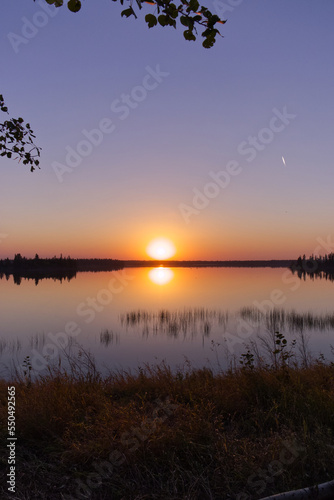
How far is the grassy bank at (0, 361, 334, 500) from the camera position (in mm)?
3838

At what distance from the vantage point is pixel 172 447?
4375mm

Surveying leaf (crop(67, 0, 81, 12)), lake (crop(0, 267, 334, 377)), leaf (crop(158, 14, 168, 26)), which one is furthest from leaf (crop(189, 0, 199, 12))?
lake (crop(0, 267, 334, 377))

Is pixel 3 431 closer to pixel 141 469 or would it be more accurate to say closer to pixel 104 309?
pixel 141 469

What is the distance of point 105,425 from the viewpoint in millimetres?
4895

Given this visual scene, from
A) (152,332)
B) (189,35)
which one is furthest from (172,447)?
(152,332)

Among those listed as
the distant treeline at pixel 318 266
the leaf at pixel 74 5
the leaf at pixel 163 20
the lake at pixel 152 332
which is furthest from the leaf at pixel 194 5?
the distant treeline at pixel 318 266

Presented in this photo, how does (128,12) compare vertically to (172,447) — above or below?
above

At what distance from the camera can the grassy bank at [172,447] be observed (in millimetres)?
3838

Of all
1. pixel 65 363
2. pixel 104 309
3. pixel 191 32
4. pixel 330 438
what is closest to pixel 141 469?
pixel 330 438

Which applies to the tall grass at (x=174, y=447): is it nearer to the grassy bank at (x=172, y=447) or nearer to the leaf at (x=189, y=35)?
the grassy bank at (x=172, y=447)

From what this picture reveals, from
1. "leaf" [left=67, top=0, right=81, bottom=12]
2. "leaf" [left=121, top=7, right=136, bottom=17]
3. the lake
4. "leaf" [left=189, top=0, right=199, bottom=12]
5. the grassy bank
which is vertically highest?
"leaf" [left=189, top=0, right=199, bottom=12]

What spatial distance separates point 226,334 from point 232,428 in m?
14.5

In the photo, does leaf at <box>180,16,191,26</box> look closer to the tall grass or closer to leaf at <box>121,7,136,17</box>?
leaf at <box>121,7,136,17</box>

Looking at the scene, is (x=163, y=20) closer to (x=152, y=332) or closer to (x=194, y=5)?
(x=194, y=5)
